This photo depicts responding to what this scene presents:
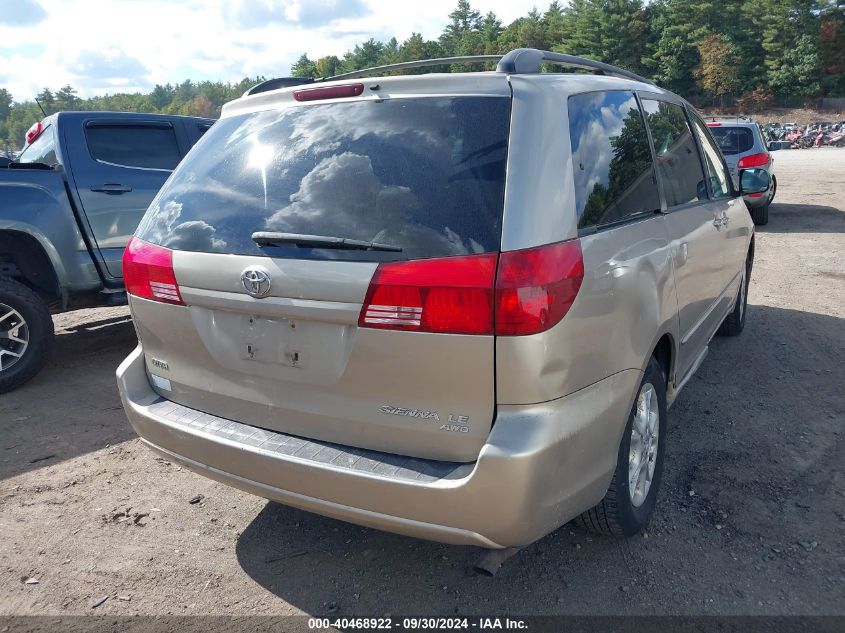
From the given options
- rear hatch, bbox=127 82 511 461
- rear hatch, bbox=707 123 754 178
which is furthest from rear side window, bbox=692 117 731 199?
rear hatch, bbox=707 123 754 178

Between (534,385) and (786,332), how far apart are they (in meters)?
4.88

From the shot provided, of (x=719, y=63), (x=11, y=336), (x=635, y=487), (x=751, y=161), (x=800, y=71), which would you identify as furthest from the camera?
(x=719, y=63)

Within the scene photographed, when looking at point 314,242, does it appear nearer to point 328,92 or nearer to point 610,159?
point 328,92

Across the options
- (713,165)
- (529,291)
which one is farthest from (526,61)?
(713,165)

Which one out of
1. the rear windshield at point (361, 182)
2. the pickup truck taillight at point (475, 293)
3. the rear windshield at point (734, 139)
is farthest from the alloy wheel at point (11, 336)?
the rear windshield at point (734, 139)

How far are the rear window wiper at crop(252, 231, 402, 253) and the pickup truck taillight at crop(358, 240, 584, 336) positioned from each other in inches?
3.1

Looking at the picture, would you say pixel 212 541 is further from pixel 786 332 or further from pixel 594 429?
pixel 786 332

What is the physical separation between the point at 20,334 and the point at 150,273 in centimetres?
319

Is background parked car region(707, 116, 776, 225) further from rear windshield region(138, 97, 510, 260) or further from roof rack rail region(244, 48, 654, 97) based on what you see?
rear windshield region(138, 97, 510, 260)

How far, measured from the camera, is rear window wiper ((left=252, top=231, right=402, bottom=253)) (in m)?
2.33

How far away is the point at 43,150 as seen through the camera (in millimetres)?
6195

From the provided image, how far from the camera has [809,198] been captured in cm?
1714

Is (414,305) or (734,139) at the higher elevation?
(414,305)

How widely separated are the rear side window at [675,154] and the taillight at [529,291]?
4.70 ft
